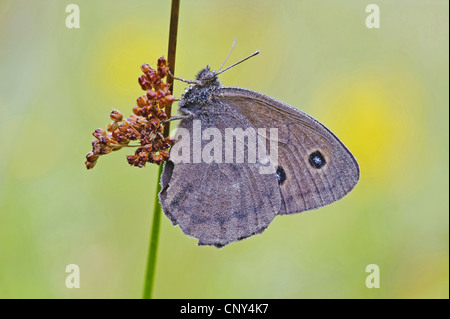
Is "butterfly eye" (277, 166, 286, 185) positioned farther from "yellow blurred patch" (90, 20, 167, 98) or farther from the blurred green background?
"yellow blurred patch" (90, 20, 167, 98)

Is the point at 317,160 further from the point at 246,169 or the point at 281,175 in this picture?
the point at 246,169

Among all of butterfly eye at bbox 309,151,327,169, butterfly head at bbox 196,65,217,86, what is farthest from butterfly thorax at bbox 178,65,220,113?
butterfly eye at bbox 309,151,327,169

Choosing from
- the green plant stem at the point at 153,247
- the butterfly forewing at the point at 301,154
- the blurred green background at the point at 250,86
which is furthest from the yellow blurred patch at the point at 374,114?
the green plant stem at the point at 153,247

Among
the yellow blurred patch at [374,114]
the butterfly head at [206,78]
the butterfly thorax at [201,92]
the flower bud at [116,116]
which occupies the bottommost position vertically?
the flower bud at [116,116]

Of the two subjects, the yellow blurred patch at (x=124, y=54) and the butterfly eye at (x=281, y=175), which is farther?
the yellow blurred patch at (x=124, y=54)

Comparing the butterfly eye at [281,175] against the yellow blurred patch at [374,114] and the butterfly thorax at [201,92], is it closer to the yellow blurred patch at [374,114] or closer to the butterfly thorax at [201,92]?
the butterfly thorax at [201,92]

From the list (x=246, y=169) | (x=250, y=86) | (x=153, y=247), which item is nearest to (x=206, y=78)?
(x=246, y=169)

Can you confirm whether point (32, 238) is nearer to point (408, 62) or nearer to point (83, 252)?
point (83, 252)

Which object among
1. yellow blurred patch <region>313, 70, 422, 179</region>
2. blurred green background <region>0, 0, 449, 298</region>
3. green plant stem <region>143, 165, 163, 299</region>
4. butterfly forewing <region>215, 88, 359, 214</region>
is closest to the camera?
green plant stem <region>143, 165, 163, 299</region>
